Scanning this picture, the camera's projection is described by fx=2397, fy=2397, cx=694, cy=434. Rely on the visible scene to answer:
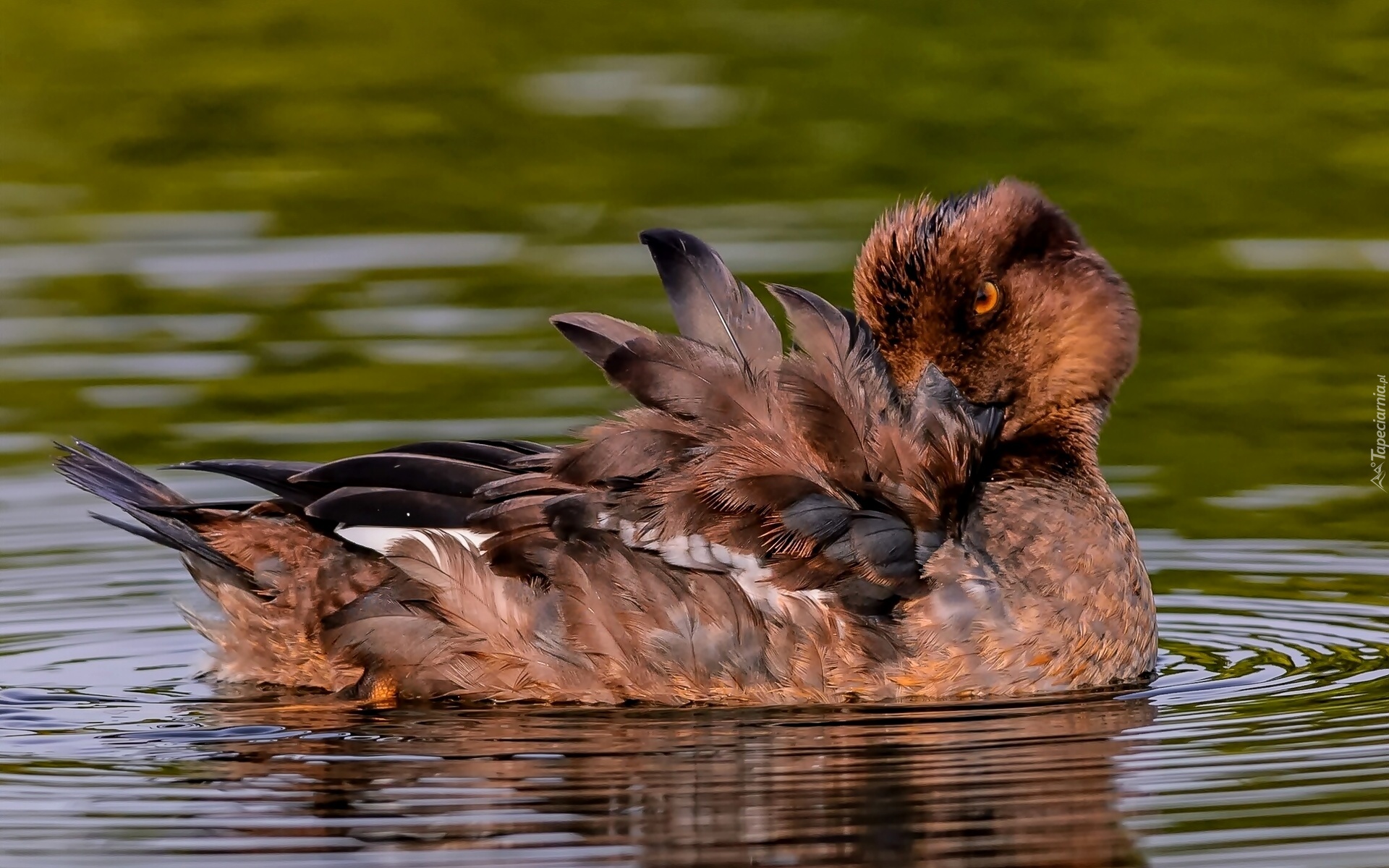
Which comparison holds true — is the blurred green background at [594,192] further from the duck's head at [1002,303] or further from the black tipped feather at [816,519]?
the black tipped feather at [816,519]

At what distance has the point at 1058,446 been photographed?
903cm

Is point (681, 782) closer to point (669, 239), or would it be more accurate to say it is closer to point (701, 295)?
point (701, 295)

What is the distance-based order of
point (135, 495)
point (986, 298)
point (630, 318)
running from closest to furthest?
point (135, 495), point (986, 298), point (630, 318)

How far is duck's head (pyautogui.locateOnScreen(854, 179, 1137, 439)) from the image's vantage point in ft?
28.6

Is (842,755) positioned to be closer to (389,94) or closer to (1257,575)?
(1257,575)

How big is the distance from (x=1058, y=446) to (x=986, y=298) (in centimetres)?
65

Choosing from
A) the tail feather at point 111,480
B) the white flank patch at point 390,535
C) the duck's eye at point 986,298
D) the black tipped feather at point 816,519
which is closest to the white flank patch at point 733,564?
the black tipped feather at point 816,519

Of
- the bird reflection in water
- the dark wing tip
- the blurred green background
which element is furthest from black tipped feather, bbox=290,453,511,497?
the blurred green background

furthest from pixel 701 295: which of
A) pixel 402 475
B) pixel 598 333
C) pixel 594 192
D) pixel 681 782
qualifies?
pixel 594 192

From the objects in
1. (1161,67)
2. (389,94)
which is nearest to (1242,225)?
(1161,67)

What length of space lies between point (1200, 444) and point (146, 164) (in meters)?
7.78

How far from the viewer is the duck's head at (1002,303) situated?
28.6ft

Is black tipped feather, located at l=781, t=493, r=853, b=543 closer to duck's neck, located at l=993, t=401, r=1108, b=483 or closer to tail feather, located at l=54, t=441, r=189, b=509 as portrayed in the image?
duck's neck, located at l=993, t=401, r=1108, b=483

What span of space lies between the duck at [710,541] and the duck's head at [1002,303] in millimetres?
16
